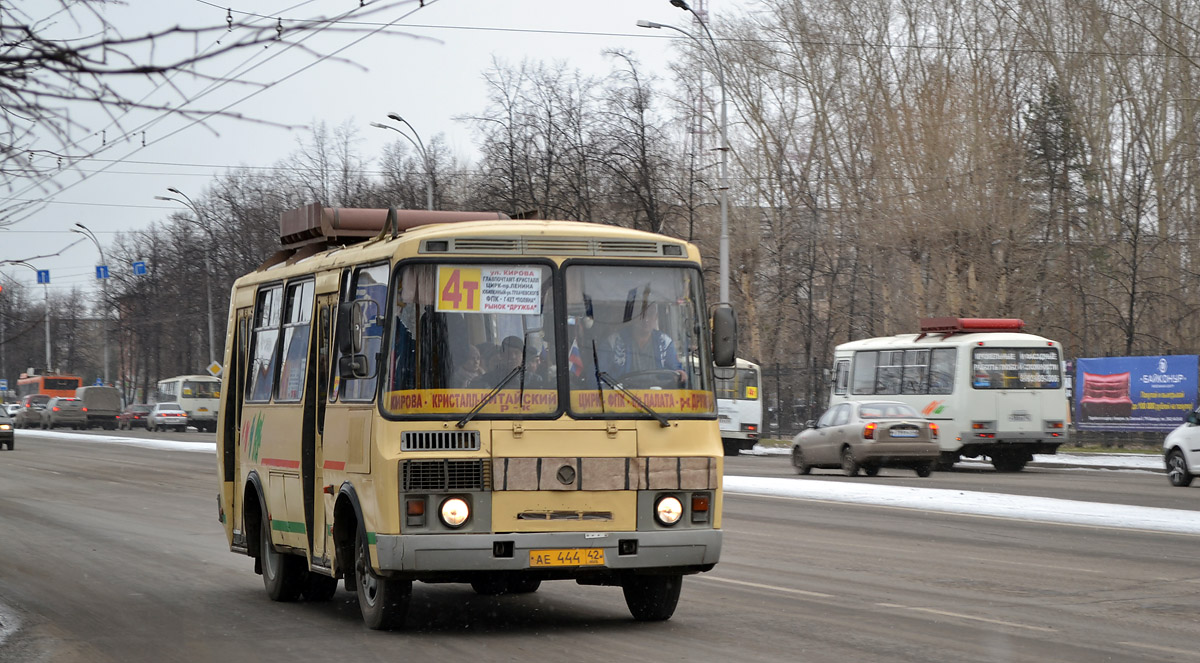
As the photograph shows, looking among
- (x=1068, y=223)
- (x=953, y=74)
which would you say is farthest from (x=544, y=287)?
(x=1068, y=223)

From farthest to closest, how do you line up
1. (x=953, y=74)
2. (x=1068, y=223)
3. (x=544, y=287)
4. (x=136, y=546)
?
1. (x=1068, y=223)
2. (x=953, y=74)
3. (x=136, y=546)
4. (x=544, y=287)

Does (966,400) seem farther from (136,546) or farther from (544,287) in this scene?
(544,287)

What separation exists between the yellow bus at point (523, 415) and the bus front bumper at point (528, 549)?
0.03 feet

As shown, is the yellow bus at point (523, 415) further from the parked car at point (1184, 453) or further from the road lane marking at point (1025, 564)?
the parked car at point (1184, 453)

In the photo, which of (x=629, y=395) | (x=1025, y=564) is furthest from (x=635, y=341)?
(x=1025, y=564)

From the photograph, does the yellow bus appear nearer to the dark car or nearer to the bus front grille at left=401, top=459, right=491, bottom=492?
the bus front grille at left=401, top=459, right=491, bottom=492

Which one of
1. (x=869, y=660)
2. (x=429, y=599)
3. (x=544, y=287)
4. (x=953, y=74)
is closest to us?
(x=869, y=660)

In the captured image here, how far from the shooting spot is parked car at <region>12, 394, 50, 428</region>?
89938 millimetres

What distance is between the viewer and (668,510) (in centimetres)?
993

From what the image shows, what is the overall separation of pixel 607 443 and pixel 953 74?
1662 inches

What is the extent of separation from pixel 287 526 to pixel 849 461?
19.4 meters

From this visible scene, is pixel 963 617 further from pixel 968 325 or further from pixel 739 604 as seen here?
pixel 968 325

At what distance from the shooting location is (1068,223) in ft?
175

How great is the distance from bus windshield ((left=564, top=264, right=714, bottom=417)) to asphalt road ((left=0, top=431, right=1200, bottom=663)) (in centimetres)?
152
